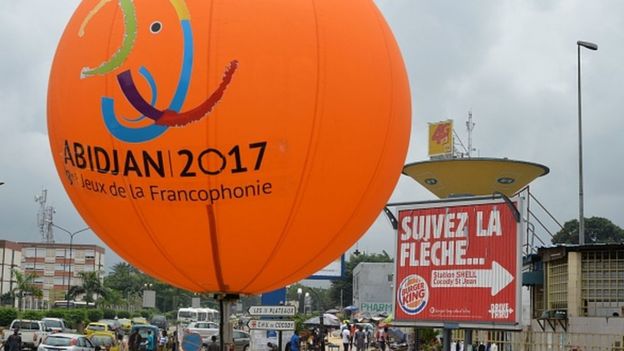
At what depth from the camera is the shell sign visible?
7.44 meters

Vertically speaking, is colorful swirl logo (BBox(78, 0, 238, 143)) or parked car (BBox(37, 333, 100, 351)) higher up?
colorful swirl logo (BBox(78, 0, 238, 143))

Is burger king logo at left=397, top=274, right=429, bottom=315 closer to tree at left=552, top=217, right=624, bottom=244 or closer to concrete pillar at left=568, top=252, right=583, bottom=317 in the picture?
concrete pillar at left=568, top=252, right=583, bottom=317

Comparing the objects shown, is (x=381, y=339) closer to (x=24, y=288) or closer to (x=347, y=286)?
(x=24, y=288)

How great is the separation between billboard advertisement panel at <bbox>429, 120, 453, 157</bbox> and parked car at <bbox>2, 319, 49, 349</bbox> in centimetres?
2358

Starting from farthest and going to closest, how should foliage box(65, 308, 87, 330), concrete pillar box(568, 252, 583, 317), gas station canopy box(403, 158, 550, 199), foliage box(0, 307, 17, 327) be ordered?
foliage box(65, 308, 87, 330), foliage box(0, 307, 17, 327), gas station canopy box(403, 158, 550, 199), concrete pillar box(568, 252, 583, 317)

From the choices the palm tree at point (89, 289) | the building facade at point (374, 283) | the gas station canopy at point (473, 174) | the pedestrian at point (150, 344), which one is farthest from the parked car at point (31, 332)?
the palm tree at point (89, 289)

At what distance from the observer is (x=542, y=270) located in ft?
101

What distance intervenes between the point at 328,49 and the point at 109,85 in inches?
72.0

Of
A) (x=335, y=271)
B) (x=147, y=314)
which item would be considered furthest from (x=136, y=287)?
(x=335, y=271)

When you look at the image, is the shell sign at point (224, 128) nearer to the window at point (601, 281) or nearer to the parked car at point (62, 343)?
the window at point (601, 281)

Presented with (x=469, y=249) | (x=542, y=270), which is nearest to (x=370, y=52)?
(x=469, y=249)

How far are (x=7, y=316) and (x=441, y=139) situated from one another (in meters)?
30.0

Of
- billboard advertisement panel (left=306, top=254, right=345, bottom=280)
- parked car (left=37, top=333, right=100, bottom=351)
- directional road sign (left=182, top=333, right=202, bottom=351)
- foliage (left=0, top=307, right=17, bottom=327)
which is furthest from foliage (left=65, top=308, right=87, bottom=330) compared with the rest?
directional road sign (left=182, top=333, right=202, bottom=351)

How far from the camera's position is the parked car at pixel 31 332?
4073 cm
